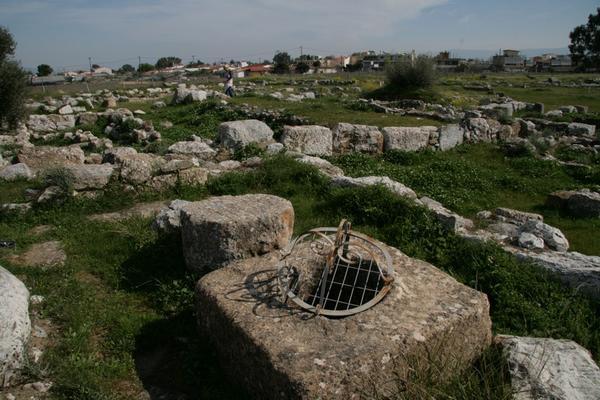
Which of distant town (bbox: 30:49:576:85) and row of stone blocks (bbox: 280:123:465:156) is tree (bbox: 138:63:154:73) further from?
row of stone blocks (bbox: 280:123:465:156)

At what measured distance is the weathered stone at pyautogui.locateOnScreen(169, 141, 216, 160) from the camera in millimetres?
9750

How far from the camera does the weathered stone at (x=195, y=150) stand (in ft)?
32.0

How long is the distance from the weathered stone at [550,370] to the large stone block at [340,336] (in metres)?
0.29

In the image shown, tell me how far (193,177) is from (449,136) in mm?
6898

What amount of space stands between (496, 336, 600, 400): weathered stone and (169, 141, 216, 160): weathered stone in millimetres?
7453

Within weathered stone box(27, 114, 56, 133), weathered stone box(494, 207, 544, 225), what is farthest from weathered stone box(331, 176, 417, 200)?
weathered stone box(27, 114, 56, 133)

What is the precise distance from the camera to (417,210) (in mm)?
6137

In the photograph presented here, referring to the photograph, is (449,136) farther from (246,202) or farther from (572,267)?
(246,202)

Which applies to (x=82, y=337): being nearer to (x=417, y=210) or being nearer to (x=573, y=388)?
(x=573, y=388)

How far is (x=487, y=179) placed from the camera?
29.0 feet

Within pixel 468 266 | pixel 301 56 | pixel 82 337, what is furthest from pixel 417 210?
pixel 301 56

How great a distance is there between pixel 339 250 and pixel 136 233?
3.00 metres

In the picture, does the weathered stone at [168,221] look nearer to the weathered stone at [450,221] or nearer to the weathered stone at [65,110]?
the weathered stone at [450,221]

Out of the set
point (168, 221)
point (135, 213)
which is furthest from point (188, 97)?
point (168, 221)
